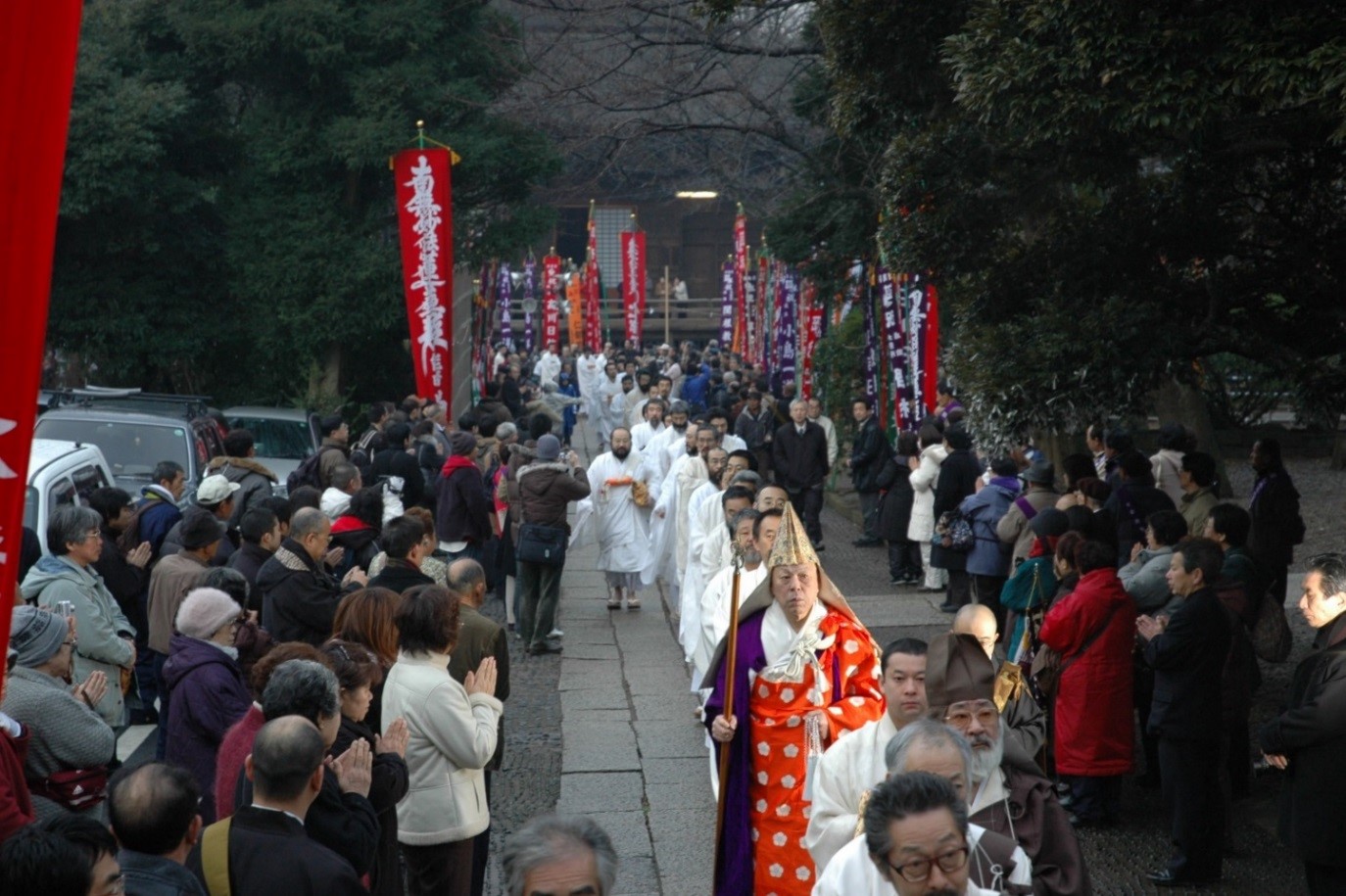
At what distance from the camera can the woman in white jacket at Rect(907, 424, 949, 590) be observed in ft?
44.5

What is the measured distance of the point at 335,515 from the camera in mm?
9914

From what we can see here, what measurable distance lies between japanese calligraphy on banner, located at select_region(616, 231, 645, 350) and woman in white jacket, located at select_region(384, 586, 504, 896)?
33349mm

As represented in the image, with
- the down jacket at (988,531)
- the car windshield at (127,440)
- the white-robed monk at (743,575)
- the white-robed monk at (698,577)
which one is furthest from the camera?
the car windshield at (127,440)

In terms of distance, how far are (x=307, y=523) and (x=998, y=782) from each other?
4.05 metres

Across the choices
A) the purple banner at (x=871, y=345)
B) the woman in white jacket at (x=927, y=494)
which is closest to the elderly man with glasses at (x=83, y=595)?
the woman in white jacket at (x=927, y=494)

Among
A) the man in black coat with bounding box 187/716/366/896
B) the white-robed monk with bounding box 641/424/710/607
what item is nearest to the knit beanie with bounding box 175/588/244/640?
the man in black coat with bounding box 187/716/366/896

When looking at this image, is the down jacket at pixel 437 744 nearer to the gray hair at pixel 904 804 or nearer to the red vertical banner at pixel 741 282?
the gray hair at pixel 904 804

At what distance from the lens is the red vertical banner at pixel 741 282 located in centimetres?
3481

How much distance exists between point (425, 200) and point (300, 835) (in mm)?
13195

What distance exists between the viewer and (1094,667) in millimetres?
7602

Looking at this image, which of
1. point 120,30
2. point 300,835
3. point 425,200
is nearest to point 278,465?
point 425,200

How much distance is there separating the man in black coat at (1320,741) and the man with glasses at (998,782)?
1997 millimetres

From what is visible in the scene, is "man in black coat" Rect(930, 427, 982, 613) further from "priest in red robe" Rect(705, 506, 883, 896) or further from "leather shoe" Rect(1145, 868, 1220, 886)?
"priest in red robe" Rect(705, 506, 883, 896)

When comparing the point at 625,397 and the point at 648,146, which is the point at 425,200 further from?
the point at 648,146
